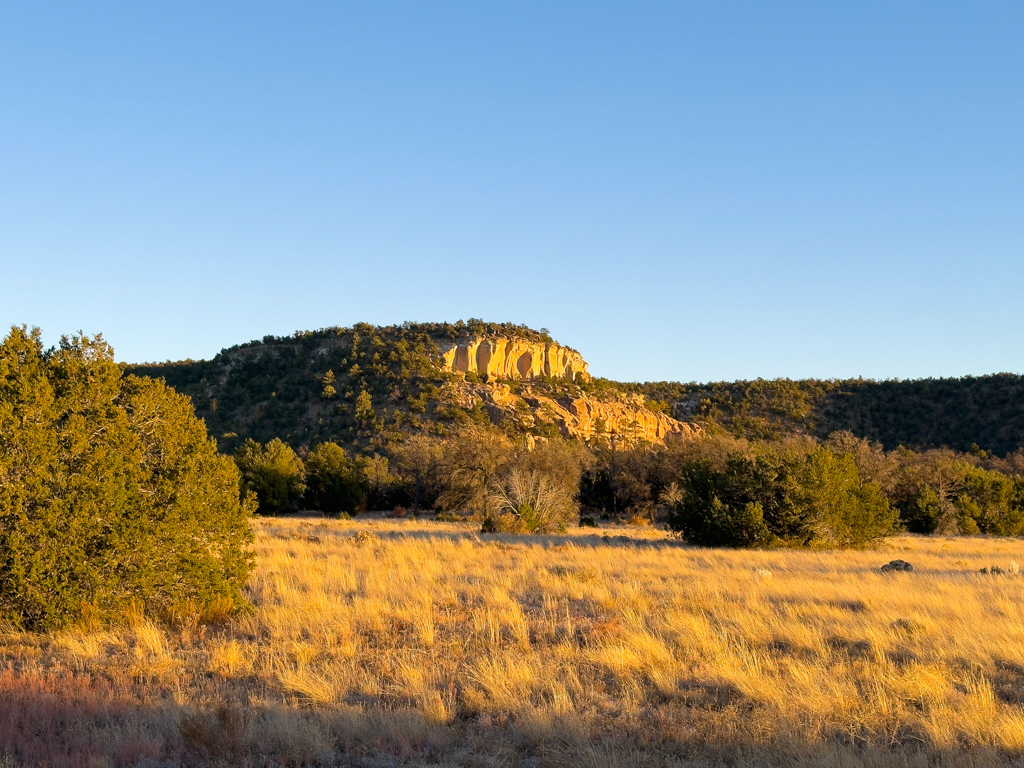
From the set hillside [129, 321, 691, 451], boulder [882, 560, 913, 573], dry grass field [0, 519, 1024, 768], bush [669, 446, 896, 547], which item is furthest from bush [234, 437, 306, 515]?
boulder [882, 560, 913, 573]

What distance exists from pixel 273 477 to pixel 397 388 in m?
24.3

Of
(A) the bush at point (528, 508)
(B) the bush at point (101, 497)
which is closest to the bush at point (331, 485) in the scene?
(A) the bush at point (528, 508)

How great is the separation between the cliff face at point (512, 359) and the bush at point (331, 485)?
1117 inches

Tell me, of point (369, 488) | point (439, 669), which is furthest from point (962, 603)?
point (369, 488)

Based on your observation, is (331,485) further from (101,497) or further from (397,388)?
(101,497)

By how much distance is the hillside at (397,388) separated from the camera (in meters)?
60.9

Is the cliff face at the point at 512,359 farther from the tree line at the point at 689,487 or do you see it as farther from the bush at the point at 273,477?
the bush at the point at 273,477

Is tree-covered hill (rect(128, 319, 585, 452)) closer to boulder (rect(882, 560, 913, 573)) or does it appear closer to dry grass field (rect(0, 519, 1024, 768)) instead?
boulder (rect(882, 560, 913, 573))

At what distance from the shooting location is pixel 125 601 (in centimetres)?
848

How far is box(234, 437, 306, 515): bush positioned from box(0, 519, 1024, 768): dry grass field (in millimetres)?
31670

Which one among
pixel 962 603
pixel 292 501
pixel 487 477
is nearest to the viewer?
pixel 962 603

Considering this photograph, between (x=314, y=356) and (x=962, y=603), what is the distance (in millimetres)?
67367

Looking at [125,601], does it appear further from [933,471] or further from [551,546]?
[933,471]

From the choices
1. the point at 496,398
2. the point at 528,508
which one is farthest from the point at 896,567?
the point at 496,398
